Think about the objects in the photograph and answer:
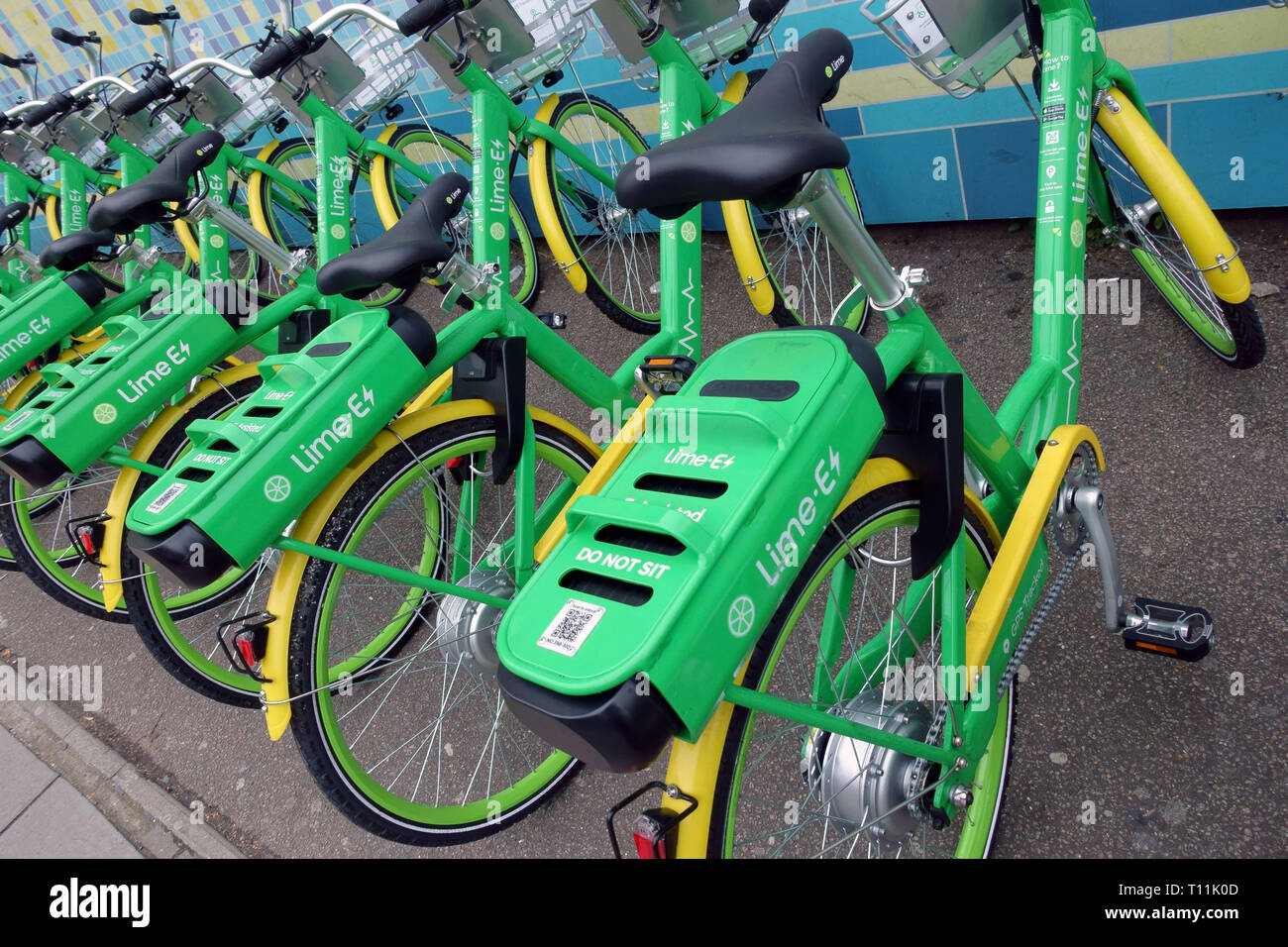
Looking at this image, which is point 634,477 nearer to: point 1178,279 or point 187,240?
point 1178,279

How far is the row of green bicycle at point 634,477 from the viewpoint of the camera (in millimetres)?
1037

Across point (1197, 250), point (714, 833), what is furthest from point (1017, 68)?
point (714, 833)

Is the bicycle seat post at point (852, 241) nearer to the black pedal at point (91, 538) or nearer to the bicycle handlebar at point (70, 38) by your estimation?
the black pedal at point (91, 538)

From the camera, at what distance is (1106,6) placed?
2564 millimetres

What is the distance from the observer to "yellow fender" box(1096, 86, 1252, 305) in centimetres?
195

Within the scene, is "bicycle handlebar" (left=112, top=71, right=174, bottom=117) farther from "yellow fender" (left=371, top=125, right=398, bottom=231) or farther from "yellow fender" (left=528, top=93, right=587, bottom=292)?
"yellow fender" (left=528, top=93, right=587, bottom=292)

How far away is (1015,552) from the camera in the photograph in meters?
1.41

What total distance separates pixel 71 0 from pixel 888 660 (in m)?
6.62

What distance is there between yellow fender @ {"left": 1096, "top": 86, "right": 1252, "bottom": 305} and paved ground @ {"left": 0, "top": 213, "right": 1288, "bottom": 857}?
1.62 feet

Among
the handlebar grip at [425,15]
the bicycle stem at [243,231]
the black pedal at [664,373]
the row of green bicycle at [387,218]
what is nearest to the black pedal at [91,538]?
the row of green bicycle at [387,218]

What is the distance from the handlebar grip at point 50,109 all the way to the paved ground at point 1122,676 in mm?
2407
